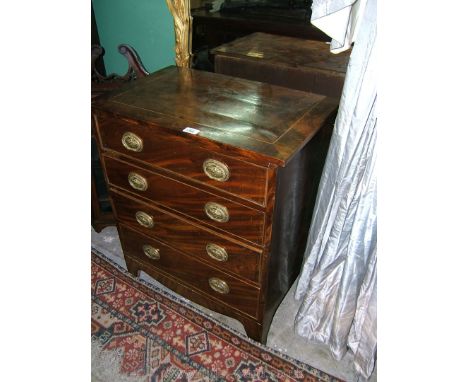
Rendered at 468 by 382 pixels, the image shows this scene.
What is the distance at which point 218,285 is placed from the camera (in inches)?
51.9

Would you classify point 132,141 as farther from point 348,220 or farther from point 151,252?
point 348,220

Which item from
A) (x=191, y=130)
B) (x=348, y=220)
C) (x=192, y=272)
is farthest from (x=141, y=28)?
(x=348, y=220)

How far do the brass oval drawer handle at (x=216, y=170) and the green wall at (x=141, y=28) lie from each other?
2.90ft

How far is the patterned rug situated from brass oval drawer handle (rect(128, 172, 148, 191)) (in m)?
0.62

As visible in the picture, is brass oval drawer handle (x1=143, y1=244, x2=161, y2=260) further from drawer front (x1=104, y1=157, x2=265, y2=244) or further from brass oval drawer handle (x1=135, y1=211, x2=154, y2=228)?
drawer front (x1=104, y1=157, x2=265, y2=244)

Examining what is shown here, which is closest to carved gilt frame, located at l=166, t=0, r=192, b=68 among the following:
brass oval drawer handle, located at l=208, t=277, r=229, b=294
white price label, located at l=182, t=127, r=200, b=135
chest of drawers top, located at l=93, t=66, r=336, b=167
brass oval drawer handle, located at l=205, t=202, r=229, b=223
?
chest of drawers top, located at l=93, t=66, r=336, b=167

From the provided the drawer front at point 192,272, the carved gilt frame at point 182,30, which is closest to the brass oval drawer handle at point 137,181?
the drawer front at point 192,272

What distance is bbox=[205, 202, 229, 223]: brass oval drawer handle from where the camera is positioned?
1095 mm

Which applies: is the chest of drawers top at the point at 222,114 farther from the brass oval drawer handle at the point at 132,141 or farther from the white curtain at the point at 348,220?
the white curtain at the point at 348,220

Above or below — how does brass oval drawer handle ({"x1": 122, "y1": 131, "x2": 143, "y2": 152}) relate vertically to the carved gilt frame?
below

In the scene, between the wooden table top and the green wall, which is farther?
the green wall

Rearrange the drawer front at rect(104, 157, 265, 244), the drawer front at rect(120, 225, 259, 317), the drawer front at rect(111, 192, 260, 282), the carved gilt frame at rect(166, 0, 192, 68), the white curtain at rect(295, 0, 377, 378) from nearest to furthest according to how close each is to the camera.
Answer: the white curtain at rect(295, 0, 377, 378) → the drawer front at rect(104, 157, 265, 244) → the drawer front at rect(111, 192, 260, 282) → the drawer front at rect(120, 225, 259, 317) → the carved gilt frame at rect(166, 0, 192, 68)
